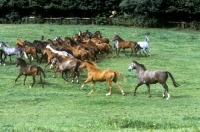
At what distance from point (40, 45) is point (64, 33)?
1506 cm

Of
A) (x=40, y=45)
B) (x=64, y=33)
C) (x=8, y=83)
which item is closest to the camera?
(x=8, y=83)

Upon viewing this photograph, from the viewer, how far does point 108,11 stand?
51031 millimetres

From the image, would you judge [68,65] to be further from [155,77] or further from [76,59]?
[155,77]

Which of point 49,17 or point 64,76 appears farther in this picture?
point 49,17

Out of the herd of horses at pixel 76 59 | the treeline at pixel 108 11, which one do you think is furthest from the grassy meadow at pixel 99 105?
the treeline at pixel 108 11

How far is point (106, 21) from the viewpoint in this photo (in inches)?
1914

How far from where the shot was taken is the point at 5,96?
49.3 feet

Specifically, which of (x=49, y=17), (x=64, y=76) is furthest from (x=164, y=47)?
(x=49, y=17)

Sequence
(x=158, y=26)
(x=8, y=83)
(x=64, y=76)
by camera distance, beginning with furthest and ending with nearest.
A: (x=158, y=26), (x=64, y=76), (x=8, y=83)

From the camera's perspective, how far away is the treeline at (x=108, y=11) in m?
44.9

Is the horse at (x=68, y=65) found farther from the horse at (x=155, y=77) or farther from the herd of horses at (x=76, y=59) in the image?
the horse at (x=155, y=77)

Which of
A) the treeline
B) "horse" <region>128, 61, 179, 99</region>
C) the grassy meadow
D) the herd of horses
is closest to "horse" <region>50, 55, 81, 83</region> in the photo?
the herd of horses

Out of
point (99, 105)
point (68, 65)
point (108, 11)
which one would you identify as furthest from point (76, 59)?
point (108, 11)

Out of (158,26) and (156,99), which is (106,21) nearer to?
(158,26)
